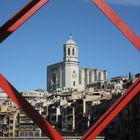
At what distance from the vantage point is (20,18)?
4730mm

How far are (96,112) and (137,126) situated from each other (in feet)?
52.8

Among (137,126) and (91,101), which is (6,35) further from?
(91,101)

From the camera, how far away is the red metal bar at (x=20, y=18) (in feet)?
15.2

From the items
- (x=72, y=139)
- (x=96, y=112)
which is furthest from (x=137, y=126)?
(x=96, y=112)

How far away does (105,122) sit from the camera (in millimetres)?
4629

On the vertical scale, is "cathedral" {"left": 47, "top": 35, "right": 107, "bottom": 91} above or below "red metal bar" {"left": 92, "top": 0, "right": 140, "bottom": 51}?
above

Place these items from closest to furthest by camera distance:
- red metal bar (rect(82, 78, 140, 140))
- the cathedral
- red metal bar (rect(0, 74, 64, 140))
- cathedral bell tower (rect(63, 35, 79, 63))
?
red metal bar (rect(0, 74, 64, 140)), red metal bar (rect(82, 78, 140, 140)), the cathedral, cathedral bell tower (rect(63, 35, 79, 63))

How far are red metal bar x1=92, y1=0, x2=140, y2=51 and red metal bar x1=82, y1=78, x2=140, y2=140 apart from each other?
0.43 m

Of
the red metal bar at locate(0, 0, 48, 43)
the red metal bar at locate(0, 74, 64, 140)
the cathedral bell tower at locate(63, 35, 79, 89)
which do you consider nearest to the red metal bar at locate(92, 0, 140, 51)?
the red metal bar at locate(0, 0, 48, 43)

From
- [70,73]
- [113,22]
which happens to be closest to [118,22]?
[113,22]

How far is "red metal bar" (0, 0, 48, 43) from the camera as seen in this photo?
4645mm

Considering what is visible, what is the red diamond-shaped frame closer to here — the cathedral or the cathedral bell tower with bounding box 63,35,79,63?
the cathedral

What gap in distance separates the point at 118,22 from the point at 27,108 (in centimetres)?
128

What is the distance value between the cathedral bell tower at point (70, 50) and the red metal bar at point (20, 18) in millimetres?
169855
